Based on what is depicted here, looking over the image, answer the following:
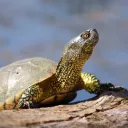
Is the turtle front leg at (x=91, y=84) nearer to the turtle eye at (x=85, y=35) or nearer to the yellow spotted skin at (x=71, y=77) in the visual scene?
the yellow spotted skin at (x=71, y=77)

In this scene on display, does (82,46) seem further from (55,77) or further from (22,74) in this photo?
(22,74)

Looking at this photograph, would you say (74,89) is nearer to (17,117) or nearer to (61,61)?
(61,61)

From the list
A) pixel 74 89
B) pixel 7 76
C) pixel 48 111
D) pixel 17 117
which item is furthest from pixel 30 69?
pixel 17 117

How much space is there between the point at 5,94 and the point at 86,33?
1.35 metres

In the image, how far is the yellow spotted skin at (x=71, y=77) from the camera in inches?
205

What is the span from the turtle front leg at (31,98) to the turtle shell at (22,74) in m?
0.11

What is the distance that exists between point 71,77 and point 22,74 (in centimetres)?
66

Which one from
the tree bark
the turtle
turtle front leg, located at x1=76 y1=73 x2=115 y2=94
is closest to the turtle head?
the turtle

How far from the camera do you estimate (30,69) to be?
209 inches

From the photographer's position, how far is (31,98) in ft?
16.0

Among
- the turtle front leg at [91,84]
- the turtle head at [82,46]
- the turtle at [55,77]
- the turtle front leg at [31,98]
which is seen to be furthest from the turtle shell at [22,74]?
the turtle front leg at [91,84]

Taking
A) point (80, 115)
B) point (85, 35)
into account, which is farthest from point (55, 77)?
point (80, 115)

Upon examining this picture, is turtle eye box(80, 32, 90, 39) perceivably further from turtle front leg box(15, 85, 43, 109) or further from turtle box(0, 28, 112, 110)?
→ turtle front leg box(15, 85, 43, 109)

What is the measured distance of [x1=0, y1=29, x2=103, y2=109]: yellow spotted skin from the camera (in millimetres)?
5207
